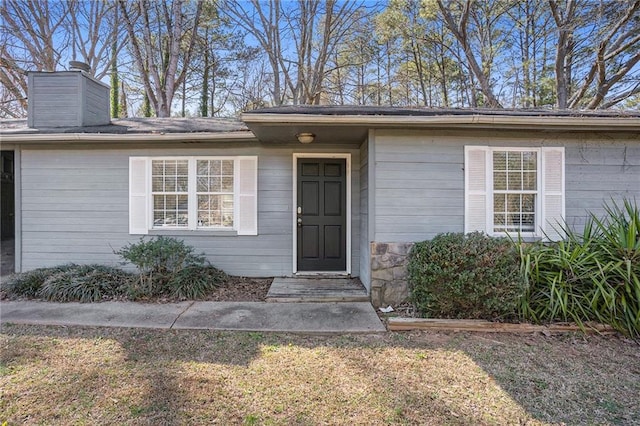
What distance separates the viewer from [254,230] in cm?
542

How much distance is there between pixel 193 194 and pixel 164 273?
4.41 feet

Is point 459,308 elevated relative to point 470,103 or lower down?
lower down

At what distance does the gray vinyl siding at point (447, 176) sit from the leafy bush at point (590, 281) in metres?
0.85

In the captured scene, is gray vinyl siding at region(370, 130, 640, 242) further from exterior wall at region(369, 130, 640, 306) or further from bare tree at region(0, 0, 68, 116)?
bare tree at region(0, 0, 68, 116)

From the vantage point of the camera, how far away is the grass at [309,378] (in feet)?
7.04

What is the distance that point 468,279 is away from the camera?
11.5 feet

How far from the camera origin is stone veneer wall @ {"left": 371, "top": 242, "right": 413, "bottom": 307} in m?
4.27

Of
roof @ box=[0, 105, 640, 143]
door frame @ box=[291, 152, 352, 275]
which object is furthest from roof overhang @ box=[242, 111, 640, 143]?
door frame @ box=[291, 152, 352, 275]

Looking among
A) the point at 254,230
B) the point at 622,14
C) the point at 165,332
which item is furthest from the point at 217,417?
the point at 622,14

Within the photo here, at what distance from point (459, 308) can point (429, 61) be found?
1345cm

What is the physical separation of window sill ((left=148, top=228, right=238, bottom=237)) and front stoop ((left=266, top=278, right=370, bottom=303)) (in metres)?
1.08

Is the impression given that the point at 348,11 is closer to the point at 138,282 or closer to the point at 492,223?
the point at 492,223

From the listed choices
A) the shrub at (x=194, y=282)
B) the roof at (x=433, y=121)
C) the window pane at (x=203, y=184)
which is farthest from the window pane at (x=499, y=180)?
the window pane at (x=203, y=184)

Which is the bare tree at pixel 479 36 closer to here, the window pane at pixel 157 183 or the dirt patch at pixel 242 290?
the window pane at pixel 157 183
